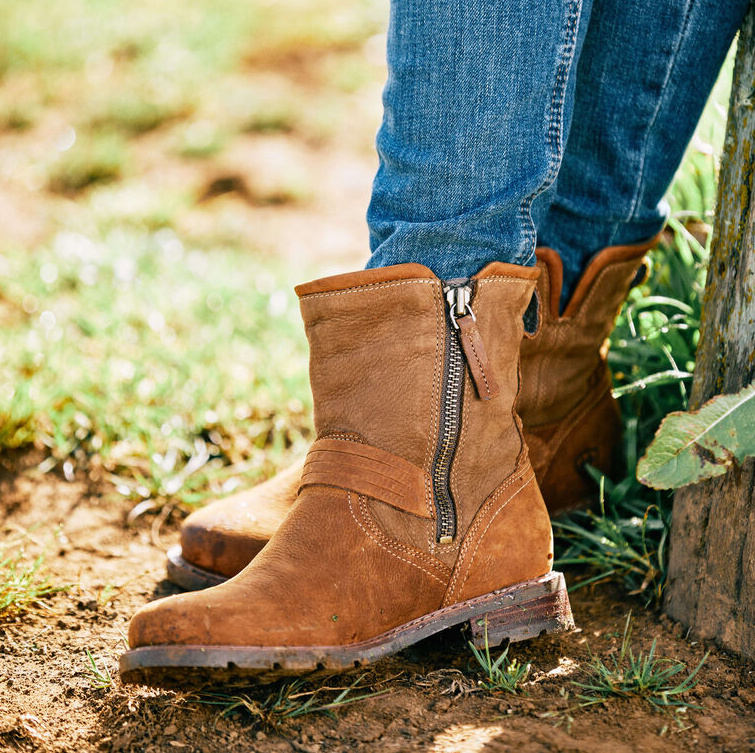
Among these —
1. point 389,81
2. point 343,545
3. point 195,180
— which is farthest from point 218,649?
point 195,180

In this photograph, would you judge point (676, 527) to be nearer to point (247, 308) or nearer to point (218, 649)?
point (218, 649)

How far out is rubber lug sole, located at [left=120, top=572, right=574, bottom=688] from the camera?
1.11 meters

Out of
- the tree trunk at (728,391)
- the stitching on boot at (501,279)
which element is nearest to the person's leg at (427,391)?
the stitching on boot at (501,279)

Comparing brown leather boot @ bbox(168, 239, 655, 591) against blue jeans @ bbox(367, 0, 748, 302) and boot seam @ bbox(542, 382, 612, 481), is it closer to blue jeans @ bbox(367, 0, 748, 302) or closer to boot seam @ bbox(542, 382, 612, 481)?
boot seam @ bbox(542, 382, 612, 481)

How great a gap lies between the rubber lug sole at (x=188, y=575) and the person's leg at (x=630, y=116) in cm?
85

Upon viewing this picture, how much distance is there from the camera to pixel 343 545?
1.24m

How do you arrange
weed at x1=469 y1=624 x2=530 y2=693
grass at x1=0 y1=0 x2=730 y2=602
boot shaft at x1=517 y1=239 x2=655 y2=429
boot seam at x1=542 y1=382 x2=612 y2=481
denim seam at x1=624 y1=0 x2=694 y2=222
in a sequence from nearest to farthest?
weed at x1=469 y1=624 x2=530 y2=693, denim seam at x1=624 y1=0 x2=694 y2=222, boot shaft at x1=517 y1=239 x2=655 y2=429, boot seam at x1=542 y1=382 x2=612 y2=481, grass at x1=0 y1=0 x2=730 y2=602

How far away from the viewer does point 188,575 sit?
1531 millimetres

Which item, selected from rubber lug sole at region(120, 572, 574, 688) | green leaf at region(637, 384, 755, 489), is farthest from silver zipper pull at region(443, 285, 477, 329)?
rubber lug sole at region(120, 572, 574, 688)

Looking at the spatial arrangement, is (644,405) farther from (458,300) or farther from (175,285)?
(175,285)

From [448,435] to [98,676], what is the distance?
66 cm

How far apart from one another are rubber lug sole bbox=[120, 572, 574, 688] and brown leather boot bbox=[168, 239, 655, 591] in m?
0.35

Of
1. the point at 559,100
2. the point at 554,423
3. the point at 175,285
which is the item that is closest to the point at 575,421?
the point at 554,423

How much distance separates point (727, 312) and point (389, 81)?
2.20 ft
